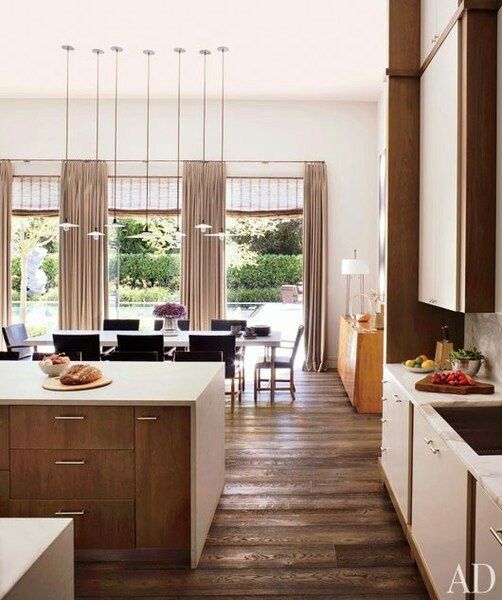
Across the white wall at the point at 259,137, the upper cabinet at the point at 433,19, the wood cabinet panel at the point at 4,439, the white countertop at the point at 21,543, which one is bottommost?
the wood cabinet panel at the point at 4,439

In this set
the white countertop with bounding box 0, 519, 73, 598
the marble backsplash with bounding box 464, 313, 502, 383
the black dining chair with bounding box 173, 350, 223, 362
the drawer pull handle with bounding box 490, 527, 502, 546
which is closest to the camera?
the white countertop with bounding box 0, 519, 73, 598

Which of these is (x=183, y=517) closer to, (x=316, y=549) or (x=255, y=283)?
(x=316, y=549)

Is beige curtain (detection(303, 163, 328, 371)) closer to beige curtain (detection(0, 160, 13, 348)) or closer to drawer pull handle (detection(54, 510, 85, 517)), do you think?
beige curtain (detection(0, 160, 13, 348))

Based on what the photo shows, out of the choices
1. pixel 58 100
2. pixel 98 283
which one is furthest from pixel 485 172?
pixel 58 100

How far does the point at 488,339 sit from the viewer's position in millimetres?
3266

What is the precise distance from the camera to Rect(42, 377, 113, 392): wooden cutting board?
2.81m

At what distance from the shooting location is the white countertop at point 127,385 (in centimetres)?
263

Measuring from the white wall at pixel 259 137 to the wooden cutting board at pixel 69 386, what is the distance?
5711 mm

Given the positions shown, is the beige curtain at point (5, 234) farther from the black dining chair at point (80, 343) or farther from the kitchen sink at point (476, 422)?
the kitchen sink at point (476, 422)

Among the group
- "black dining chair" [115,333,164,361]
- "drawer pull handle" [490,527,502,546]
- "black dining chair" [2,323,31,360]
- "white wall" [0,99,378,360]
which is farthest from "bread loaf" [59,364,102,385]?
"white wall" [0,99,378,360]

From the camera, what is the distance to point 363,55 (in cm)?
631

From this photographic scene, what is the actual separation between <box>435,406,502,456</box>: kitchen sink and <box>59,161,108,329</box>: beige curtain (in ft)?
20.7

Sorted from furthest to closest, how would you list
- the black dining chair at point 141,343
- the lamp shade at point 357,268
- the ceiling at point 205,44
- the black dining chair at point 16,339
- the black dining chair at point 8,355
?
1. the lamp shade at point 357,268
2. the black dining chair at point 16,339
3. the black dining chair at point 141,343
4. the ceiling at point 205,44
5. the black dining chair at point 8,355

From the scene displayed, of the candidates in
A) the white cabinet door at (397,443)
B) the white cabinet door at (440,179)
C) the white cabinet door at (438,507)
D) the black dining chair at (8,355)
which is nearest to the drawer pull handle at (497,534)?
the white cabinet door at (438,507)
